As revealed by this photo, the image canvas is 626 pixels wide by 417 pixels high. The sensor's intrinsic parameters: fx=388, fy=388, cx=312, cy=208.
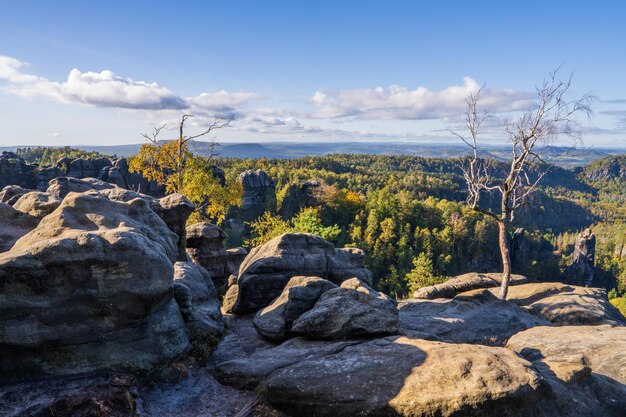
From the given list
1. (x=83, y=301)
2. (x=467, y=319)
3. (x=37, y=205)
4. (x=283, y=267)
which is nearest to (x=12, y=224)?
(x=37, y=205)

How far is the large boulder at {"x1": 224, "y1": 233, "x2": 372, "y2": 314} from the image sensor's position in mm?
25781

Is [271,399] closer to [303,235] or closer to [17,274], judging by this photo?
[17,274]

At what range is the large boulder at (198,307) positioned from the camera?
1858 cm

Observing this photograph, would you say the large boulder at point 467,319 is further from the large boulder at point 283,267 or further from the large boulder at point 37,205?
the large boulder at point 37,205

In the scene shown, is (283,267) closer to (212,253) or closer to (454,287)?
(212,253)

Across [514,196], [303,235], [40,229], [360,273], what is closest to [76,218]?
[40,229]

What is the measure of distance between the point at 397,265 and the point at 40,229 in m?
116

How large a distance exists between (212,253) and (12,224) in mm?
17829

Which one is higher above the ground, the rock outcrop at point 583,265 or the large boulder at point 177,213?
the large boulder at point 177,213

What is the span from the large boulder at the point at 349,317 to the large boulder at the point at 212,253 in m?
17.4

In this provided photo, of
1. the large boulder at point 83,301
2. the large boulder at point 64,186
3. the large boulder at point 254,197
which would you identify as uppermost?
the large boulder at point 64,186

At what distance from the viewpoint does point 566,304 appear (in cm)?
2989

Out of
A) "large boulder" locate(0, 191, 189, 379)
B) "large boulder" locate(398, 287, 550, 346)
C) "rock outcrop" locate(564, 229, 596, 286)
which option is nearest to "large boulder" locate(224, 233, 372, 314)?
"large boulder" locate(398, 287, 550, 346)

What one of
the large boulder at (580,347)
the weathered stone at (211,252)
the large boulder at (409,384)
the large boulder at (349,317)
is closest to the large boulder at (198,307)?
the large boulder at (349,317)
